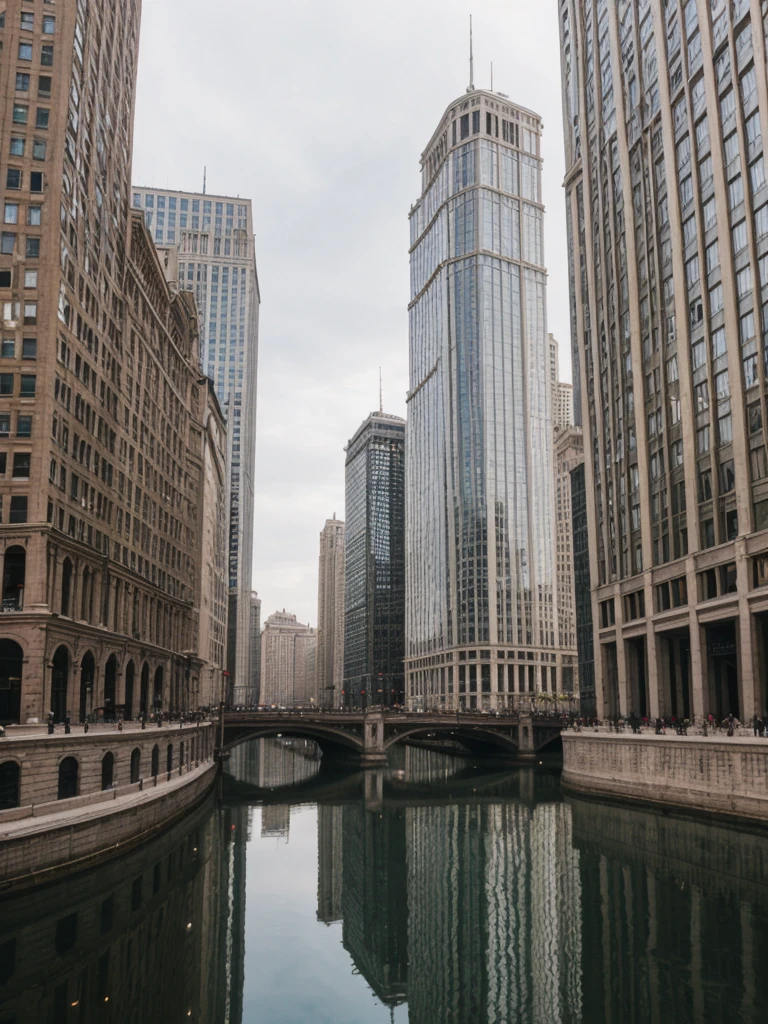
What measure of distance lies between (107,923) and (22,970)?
6405mm

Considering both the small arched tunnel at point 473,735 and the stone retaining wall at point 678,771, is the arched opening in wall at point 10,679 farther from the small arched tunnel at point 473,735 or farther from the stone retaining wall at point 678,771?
the small arched tunnel at point 473,735

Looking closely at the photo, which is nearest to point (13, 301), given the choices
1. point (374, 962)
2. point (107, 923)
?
point (107, 923)

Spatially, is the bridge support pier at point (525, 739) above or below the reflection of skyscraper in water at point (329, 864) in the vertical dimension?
above

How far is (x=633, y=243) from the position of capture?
3725 inches

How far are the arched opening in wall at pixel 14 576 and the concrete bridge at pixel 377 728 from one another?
56.6m

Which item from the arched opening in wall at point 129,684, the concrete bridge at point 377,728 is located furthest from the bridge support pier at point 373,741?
the arched opening in wall at point 129,684

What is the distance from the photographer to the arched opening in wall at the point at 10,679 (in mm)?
58125

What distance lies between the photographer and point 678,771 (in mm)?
65062

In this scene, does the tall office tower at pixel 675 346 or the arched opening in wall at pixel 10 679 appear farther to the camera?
the tall office tower at pixel 675 346

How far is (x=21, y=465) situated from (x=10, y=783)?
79.1 ft

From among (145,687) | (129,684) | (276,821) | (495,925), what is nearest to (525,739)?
(276,821)

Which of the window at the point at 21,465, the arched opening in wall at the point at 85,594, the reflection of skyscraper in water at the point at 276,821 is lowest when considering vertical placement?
the reflection of skyscraper in water at the point at 276,821

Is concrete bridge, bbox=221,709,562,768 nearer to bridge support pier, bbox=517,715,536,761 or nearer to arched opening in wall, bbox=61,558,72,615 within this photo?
bridge support pier, bbox=517,715,536,761

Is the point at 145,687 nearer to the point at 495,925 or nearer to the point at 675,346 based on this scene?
the point at 495,925
